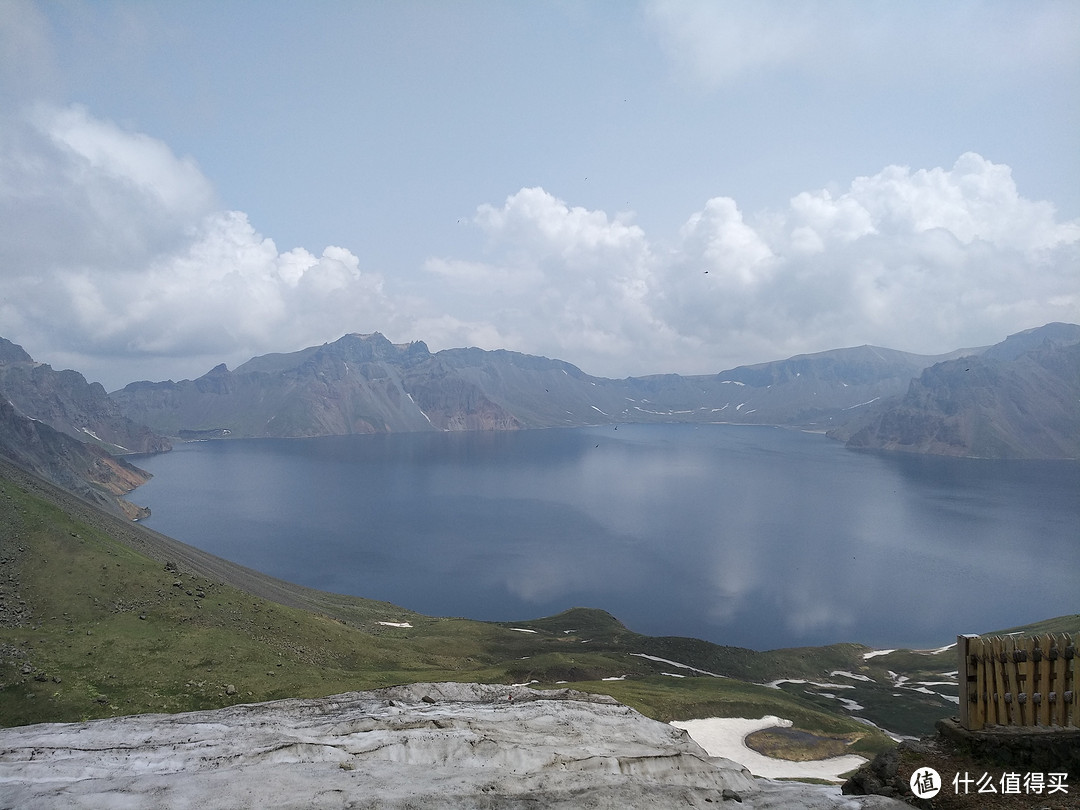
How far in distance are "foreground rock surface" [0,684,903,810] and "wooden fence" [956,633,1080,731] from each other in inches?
138

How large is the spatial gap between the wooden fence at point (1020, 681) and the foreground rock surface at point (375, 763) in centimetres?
349

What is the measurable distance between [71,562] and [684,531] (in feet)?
535

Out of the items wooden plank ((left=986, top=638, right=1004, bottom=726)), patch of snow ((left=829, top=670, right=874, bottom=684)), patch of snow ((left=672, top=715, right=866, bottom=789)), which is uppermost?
wooden plank ((left=986, top=638, right=1004, bottom=726))

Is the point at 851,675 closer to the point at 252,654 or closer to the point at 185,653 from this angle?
the point at 252,654

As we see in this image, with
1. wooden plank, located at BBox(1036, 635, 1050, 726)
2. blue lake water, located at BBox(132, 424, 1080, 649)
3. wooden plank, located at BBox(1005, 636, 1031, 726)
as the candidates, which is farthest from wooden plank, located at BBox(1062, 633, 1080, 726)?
blue lake water, located at BBox(132, 424, 1080, 649)

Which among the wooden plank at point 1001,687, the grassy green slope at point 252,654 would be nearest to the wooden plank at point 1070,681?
the wooden plank at point 1001,687

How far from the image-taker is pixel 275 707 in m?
27.6

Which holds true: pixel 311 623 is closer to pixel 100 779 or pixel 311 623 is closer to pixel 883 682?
pixel 100 779

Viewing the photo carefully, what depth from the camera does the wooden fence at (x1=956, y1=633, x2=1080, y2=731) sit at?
12.8 meters

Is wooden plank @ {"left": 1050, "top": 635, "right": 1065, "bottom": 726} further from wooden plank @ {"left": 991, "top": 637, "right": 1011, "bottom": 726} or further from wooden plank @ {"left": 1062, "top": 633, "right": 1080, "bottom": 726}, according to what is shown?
wooden plank @ {"left": 991, "top": 637, "right": 1011, "bottom": 726}

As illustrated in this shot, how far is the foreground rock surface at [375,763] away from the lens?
13.4 meters

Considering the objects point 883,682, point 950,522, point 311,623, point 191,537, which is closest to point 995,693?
point 311,623

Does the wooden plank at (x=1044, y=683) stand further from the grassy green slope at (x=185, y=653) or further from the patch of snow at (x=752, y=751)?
the grassy green slope at (x=185, y=653)

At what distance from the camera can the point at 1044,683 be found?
12867 mm
